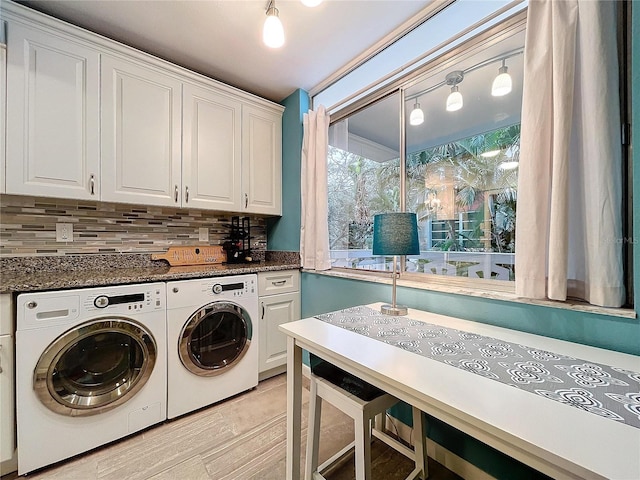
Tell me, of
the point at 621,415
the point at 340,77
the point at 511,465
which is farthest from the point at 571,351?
the point at 340,77

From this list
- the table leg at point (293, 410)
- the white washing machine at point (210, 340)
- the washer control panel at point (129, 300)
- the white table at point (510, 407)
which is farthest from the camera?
the white washing machine at point (210, 340)

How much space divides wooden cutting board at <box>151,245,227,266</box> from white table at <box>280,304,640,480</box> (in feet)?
5.00

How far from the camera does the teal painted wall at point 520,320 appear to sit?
0.84 m

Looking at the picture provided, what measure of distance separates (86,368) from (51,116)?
143 cm

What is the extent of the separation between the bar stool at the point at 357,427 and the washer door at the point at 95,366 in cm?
103

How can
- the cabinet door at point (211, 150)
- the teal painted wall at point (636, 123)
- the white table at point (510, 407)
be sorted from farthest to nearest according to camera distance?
the cabinet door at point (211, 150) → the teal painted wall at point (636, 123) → the white table at point (510, 407)

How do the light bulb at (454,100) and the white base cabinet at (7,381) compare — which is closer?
the white base cabinet at (7,381)

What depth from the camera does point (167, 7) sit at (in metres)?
1.51

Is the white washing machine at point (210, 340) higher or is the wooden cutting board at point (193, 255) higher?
the wooden cutting board at point (193, 255)

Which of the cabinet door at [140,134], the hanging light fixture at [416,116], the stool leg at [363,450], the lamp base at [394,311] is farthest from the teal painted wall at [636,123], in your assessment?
the cabinet door at [140,134]

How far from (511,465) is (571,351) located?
23.0 inches

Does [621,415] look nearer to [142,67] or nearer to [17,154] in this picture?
[17,154]

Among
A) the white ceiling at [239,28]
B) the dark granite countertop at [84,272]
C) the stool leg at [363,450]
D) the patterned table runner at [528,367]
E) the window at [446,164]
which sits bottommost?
the stool leg at [363,450]

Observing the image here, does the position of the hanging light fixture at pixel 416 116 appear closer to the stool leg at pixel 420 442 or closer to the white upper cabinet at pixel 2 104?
the stool leg at pixel 420 442
